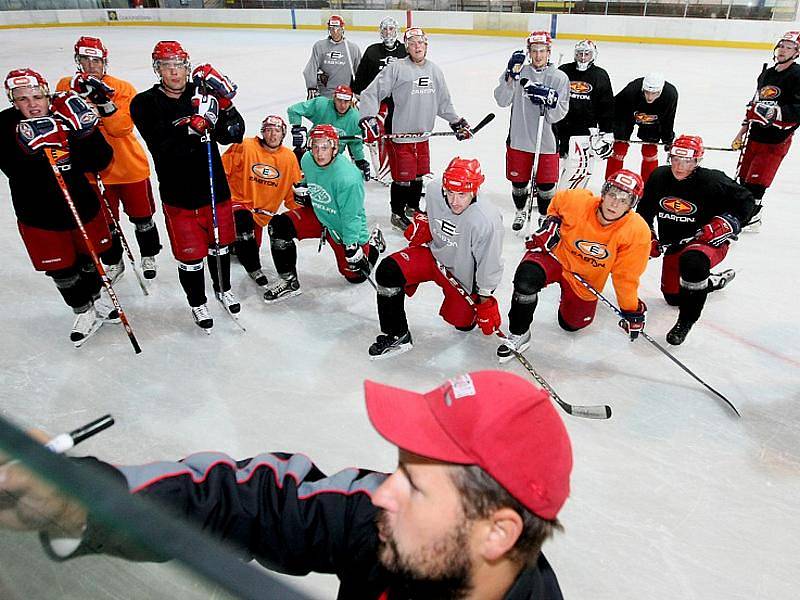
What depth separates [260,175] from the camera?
11.1 feet

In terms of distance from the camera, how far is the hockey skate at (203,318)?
290 centimetres

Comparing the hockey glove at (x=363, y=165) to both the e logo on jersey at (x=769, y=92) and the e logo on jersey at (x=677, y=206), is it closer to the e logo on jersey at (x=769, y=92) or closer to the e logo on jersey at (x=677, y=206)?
the e logo on jersey at (x=677, y=206)

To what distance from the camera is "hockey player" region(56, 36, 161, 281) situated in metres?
3.12

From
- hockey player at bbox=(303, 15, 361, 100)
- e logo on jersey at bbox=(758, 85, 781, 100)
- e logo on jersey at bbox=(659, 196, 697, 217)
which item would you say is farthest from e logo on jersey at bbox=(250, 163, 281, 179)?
e logo on jersey at bbox=(758, 85, 781, 100)

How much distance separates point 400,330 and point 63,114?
5.57ft

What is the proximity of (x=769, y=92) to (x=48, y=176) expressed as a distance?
428cm

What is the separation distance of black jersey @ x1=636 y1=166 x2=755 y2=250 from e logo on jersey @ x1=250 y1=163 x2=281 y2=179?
6.64ft

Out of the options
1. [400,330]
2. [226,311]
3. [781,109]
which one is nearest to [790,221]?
[781,109]

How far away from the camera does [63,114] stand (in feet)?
7.97

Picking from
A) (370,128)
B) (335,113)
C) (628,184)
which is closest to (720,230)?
(628,184)

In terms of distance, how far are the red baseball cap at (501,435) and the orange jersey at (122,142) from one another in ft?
9.77

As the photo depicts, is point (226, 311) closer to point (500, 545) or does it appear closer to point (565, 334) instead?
point (565, 334)

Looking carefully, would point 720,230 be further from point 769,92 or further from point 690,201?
point 769,92

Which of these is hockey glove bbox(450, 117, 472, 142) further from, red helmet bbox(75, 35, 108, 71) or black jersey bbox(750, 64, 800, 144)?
red helmet bbox(75, 35, 108, 71)
